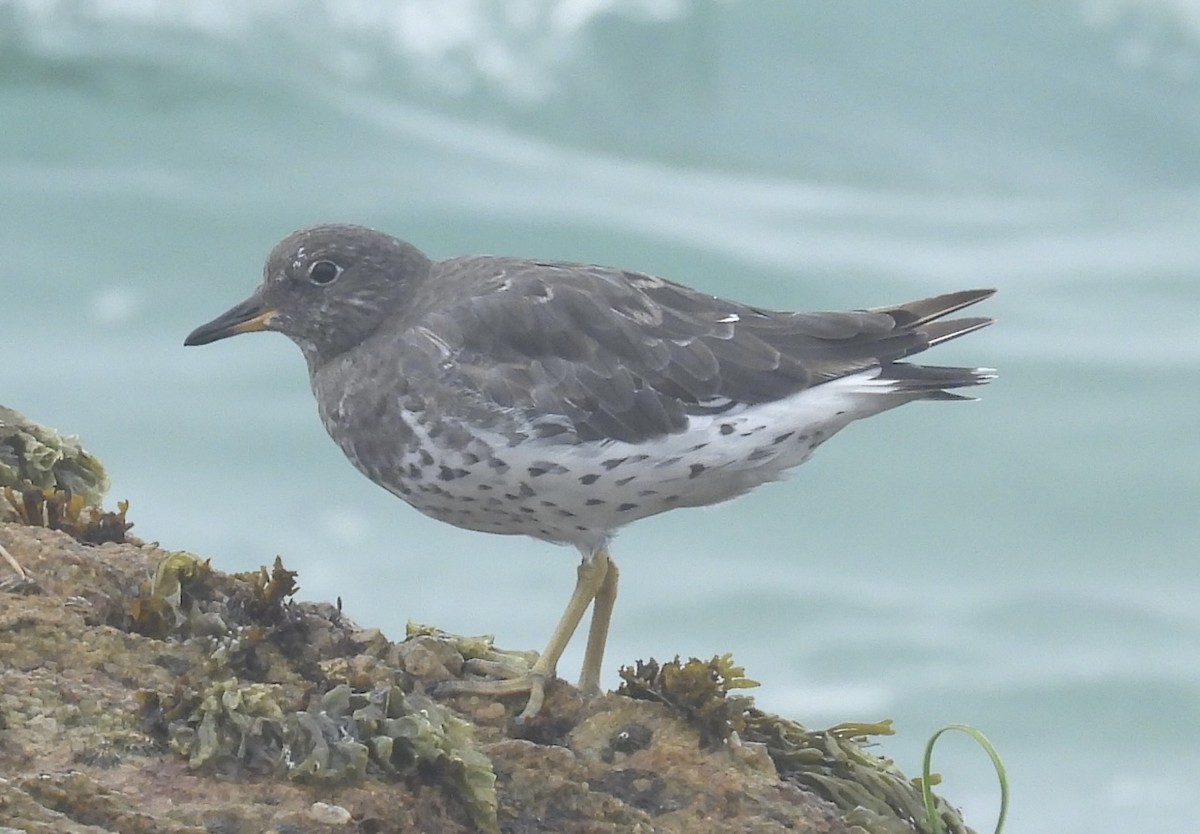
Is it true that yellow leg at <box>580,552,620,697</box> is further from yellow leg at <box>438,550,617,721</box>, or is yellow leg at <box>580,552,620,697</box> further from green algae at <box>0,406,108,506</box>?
green algae at <box>0,406,108,506</box>

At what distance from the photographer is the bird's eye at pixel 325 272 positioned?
224 inches

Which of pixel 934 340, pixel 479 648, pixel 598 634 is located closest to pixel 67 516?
pixel 479 648

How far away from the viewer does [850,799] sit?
4582mm

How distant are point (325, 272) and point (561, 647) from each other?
1.60 metres

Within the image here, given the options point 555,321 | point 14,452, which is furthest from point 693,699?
point 14,452

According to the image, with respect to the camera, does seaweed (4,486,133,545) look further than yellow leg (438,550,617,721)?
Yes

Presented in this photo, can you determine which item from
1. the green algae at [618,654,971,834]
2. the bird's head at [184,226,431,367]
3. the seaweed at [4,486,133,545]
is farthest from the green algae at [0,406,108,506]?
the green algae at [618,654,971,834]

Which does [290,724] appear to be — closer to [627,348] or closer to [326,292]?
[627,348]

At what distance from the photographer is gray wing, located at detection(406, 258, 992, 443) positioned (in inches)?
207

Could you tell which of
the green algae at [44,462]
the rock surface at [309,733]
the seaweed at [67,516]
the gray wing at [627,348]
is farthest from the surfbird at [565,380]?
the seaweed at [67,516]

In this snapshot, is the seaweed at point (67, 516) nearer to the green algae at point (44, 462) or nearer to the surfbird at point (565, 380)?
the green algae at point (44, 462)

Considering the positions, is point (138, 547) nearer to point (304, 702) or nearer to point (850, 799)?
point (304, 702)

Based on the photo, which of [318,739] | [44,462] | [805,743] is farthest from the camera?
[44,462]

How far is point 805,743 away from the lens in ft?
15.7
